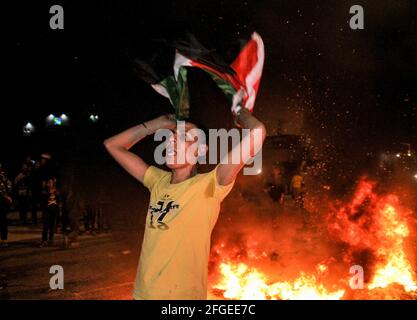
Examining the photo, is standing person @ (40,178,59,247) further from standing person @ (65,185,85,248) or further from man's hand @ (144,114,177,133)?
man's hand @ (144,114,177,133)

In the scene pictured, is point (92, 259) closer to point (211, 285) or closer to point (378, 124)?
point (211, 285)

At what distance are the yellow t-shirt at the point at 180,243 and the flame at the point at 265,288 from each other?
2.93 m

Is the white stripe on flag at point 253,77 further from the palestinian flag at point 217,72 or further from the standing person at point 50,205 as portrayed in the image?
the standing person at point 50,205

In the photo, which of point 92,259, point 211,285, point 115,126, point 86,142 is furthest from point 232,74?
point 86,142

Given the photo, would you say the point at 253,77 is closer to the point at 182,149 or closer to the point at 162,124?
the point at 182,149

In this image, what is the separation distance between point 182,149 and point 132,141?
0.60 metres

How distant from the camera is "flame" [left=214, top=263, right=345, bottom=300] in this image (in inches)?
201

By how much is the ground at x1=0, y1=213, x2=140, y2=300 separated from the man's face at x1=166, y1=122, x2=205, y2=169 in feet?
10.6

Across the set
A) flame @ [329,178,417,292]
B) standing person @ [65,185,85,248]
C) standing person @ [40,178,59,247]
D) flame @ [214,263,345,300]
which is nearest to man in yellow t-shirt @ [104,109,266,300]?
flame @ [214,263,345,300]

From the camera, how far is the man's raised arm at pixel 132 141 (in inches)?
119

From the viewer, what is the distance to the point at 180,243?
7.85 feet

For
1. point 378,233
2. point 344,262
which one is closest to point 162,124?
point 344,262

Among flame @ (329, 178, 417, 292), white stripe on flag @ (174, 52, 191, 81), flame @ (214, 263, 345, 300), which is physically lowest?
flame @ (214, 263, 345, 300)
